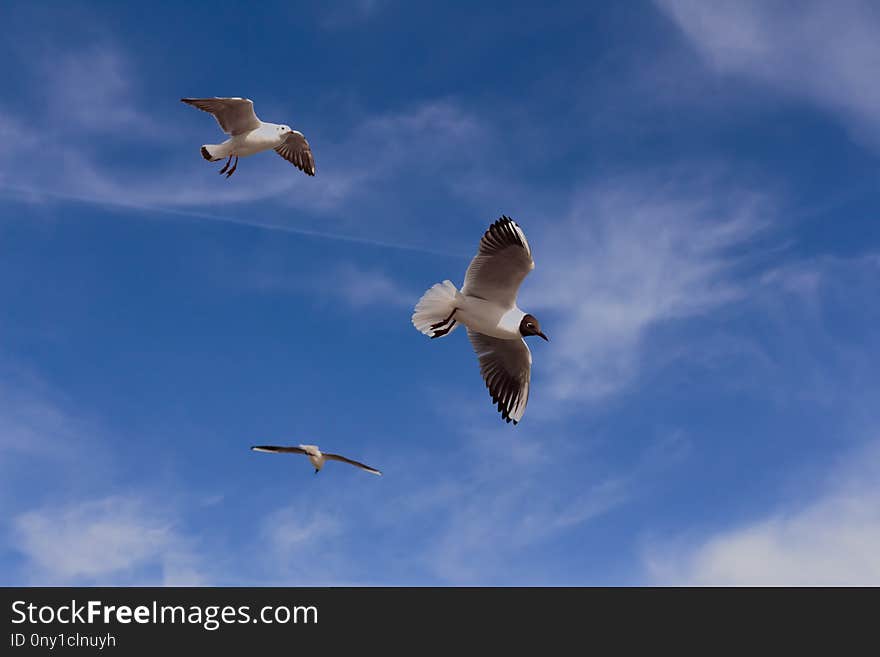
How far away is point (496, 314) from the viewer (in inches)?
576

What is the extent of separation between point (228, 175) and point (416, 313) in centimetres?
675

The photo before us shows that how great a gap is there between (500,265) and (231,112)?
8.15 m

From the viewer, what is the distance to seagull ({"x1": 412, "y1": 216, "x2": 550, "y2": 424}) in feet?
45.9

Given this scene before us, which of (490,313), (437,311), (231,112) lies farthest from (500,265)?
(231,112)

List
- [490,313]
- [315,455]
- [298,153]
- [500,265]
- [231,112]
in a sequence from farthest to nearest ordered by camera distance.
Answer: [298,153], [231,112], [315,455], [490,313], [500,265]

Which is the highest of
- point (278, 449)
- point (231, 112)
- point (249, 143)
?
point (231, 112)

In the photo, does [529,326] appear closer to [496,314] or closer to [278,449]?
[496,314]

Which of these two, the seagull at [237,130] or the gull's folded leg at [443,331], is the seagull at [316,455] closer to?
the gull's folded leg at [443,331]

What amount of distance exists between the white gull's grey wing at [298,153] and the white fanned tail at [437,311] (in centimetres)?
838

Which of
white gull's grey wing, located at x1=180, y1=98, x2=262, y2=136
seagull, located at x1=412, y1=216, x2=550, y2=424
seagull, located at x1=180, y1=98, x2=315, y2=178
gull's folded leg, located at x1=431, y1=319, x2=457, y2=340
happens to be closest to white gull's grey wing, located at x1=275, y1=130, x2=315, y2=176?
seagull, located at x1=180, y1=98, x2=315, y2=178

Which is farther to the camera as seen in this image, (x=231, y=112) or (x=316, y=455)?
(x=231, y=112)

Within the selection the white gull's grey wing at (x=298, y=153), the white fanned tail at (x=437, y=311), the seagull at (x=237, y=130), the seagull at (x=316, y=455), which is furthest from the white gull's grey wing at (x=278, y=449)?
the white gull's grey wing at (x=298, y=153)
